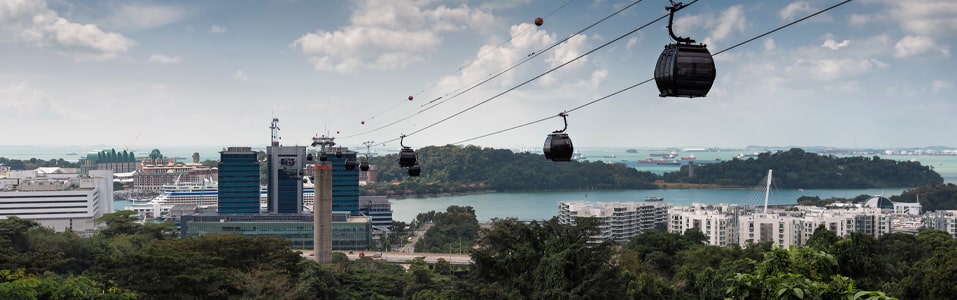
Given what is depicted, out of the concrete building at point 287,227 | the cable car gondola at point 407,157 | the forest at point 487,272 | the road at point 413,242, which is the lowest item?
the road at point 413,242

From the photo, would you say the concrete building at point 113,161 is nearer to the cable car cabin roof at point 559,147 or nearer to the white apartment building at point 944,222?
the white apartment building at point 944,222

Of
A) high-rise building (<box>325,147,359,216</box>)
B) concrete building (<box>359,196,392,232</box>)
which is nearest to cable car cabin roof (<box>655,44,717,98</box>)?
high-rise building (<box>325,147,359,216</box>)

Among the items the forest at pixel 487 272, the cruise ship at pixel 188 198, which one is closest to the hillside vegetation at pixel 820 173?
the cruise ship at pixel 188 198

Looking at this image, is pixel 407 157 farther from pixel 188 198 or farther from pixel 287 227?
pixel 188 198

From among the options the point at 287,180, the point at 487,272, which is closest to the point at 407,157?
the point at 487,272

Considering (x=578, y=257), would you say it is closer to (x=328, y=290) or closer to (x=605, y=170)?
(x=328, y=290)
